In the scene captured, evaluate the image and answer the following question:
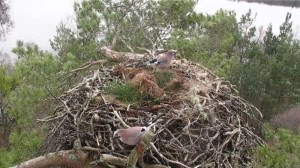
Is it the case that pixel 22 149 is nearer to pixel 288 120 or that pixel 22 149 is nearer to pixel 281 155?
pixel 281 155

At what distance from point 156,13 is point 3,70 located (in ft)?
10.3

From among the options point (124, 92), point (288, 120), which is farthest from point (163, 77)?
point (288, 120)

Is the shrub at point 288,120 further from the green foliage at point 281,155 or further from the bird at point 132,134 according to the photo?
the bird at point 132,134

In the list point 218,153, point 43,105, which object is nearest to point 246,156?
point 218,153

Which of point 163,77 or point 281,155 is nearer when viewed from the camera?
point 163,77

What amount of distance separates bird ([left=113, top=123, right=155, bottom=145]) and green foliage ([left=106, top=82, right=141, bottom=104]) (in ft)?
1.95

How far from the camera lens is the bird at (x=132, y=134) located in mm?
3162

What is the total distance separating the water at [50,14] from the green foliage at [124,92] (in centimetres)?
1720

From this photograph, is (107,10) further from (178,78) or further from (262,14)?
(262,14)

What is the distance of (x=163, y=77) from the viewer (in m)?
4.18

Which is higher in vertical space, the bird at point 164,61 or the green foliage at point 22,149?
the bird at point 164,61

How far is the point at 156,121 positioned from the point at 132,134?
0.30 meters

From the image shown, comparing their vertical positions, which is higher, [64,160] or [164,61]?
[164,61]

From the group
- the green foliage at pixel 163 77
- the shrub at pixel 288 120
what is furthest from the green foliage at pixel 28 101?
the shrub at pixel 288 120
